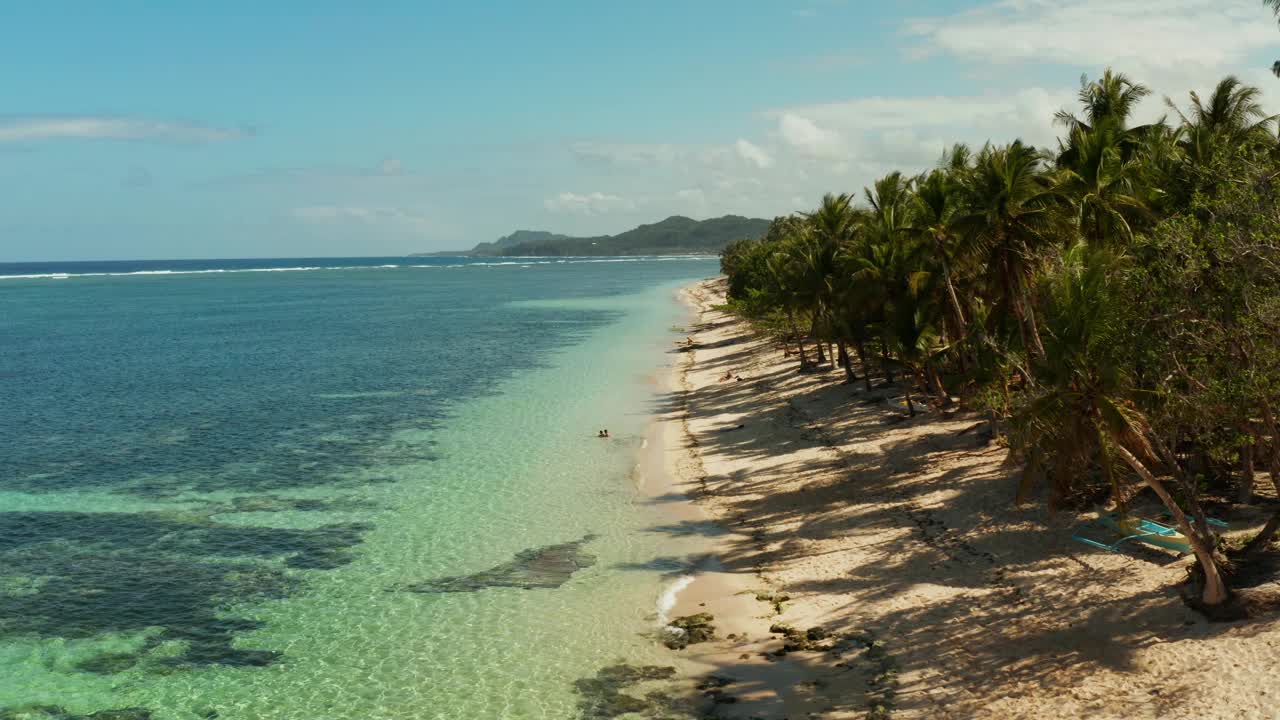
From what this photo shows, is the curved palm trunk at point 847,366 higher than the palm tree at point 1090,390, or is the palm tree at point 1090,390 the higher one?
the palm tree at point 1090,390

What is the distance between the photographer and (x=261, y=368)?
75812mm

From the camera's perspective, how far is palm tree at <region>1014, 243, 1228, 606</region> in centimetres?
1703

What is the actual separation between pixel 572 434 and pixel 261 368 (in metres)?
39.8

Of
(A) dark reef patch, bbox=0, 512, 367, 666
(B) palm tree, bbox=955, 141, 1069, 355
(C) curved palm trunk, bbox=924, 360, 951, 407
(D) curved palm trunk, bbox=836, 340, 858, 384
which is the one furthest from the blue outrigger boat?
(D) curved palm trunk, bbox=836, 340, 858, 384

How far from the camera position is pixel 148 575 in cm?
2744

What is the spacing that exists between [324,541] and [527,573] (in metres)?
8.15

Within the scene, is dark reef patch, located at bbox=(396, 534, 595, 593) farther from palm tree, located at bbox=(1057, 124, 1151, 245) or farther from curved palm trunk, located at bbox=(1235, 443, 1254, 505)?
palm tree, located at bbox=(1057, 124, 1151, 245)

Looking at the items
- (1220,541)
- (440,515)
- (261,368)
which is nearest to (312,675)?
(440,515)

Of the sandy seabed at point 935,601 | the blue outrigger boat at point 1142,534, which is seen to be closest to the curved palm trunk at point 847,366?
the sandy seabed at point 935,601

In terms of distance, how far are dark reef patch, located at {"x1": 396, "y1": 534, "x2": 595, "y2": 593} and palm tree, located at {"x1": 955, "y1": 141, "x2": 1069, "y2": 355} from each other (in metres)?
15.3

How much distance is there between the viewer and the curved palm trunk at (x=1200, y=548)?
16703 mm

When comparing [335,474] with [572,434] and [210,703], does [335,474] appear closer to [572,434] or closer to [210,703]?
[572,434]

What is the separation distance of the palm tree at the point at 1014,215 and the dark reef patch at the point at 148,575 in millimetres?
22406

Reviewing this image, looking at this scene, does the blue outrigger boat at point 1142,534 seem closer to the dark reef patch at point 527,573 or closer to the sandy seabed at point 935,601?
the sandy seabed at point 935,601
